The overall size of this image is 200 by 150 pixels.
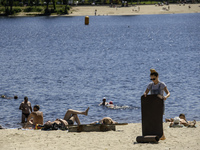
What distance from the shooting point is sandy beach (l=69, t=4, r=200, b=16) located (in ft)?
598

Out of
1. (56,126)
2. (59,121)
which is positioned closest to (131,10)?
(59,121)

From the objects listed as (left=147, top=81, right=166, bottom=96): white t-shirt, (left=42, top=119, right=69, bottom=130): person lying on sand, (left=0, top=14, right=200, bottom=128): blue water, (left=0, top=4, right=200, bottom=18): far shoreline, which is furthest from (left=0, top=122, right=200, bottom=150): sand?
(left=0, top=4, right=200, bottom=18): far shoreline

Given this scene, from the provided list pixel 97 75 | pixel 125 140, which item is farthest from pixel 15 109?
pixel 97 75

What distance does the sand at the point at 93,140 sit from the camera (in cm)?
1577

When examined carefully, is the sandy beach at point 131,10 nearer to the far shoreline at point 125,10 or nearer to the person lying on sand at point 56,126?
the far shoreline at point 125,10

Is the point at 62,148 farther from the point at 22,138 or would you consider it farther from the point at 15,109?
the point at 15,109

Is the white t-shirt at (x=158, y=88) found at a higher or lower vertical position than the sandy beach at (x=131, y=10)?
higher

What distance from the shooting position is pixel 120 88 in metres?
38.9

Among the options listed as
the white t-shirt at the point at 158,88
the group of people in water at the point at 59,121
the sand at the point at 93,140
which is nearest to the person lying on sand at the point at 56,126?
the group of people in water at the point at 59,121

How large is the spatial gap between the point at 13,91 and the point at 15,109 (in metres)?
7.50

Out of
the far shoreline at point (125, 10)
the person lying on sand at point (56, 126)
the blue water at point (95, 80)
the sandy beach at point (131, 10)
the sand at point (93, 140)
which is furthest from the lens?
the far shoreline at point (125, 10)

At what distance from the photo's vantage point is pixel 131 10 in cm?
18550

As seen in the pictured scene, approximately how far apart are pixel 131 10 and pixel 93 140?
561 feet

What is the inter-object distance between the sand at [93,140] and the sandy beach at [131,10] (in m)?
163
